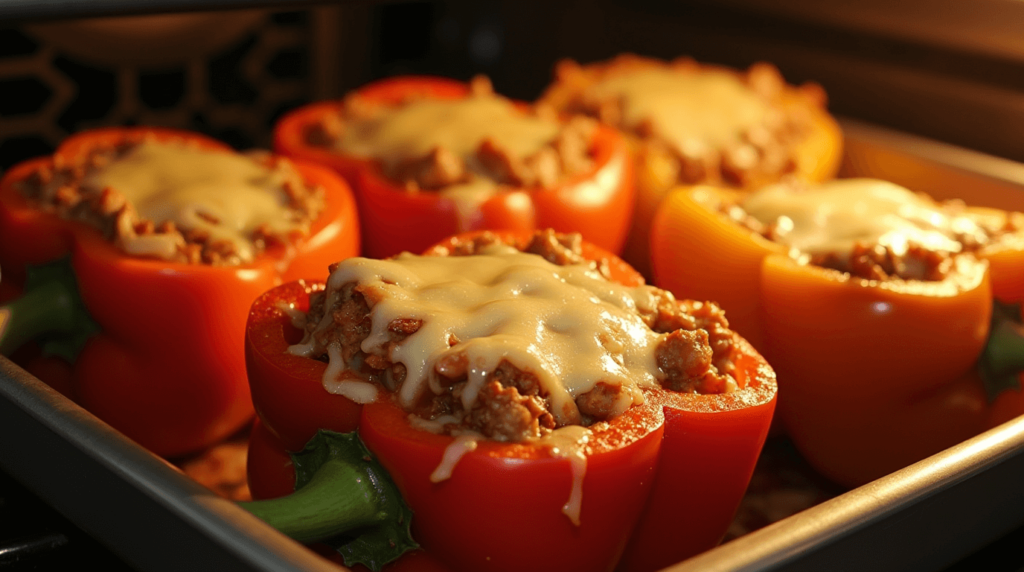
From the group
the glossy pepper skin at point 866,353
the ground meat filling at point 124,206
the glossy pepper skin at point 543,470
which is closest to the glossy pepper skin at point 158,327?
the ground meat filling at point 124,206

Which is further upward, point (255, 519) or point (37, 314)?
point (255, 519)

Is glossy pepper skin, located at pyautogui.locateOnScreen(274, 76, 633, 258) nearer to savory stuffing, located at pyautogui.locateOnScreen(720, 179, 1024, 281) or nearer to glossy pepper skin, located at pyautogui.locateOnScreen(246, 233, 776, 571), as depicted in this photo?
savory stuffing, located at pyautogui.locateOnScreen(720, 179, 1024, 281)

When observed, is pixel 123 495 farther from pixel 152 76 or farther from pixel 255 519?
pixel 152 76

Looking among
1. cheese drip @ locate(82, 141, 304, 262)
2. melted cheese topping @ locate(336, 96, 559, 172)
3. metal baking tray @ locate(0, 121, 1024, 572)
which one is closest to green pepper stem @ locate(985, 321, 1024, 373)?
metal baking tray @ locate(0, 121, 1024, 572)

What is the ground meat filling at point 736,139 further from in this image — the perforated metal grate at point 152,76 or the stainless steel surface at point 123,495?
the stainless steel surface at point 123,495

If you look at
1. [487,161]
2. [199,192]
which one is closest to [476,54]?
[487,161]

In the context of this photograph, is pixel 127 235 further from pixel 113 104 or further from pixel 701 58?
pixel 701 58
